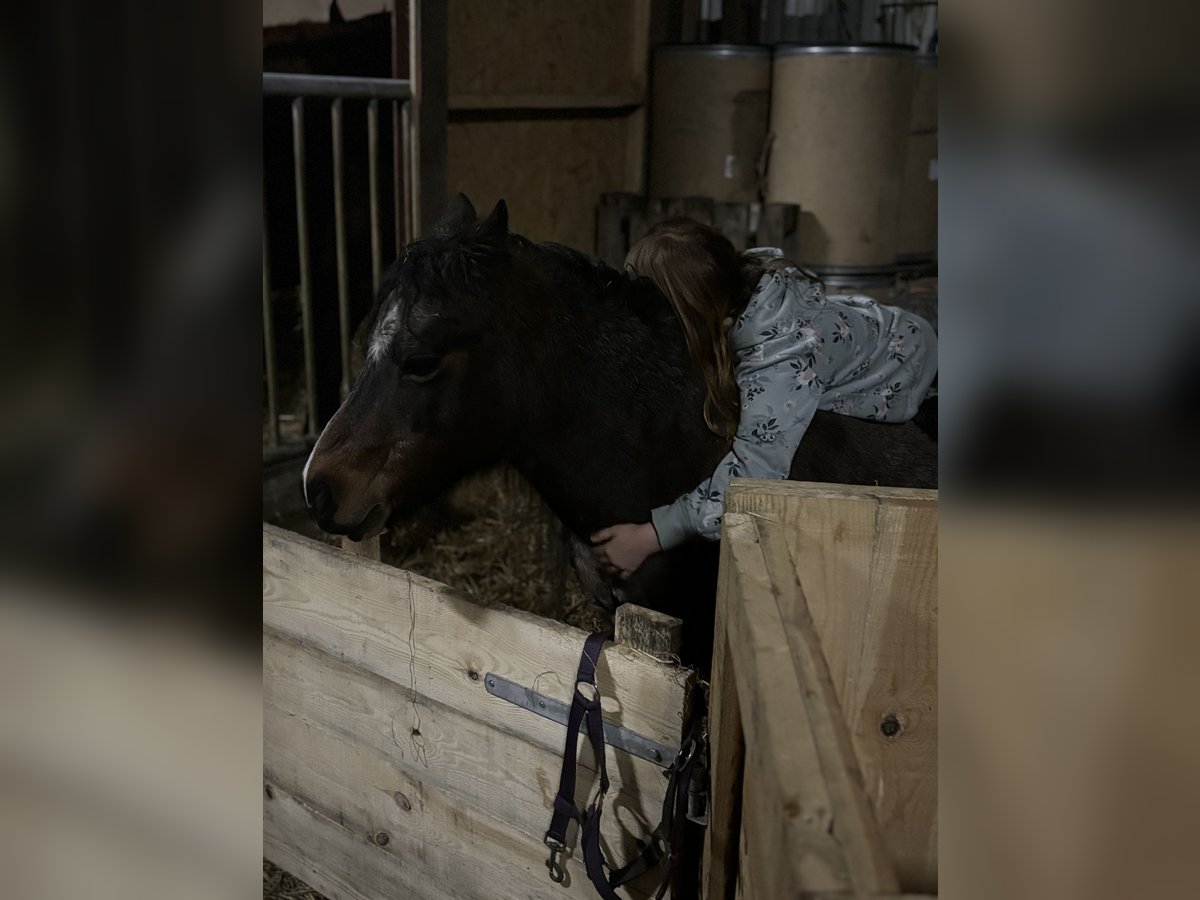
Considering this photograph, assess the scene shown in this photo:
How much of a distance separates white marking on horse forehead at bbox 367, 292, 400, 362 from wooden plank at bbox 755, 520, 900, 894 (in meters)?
1.00

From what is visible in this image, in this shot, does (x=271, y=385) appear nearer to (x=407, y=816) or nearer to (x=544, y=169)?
(x=544, y=169)

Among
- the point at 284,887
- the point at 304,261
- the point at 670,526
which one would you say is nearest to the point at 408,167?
the point at 304,261

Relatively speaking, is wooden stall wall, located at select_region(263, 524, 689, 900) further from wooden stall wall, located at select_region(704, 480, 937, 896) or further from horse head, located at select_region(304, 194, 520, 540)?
wooden stall wall, located at select_region(704, 480, 937, 896)

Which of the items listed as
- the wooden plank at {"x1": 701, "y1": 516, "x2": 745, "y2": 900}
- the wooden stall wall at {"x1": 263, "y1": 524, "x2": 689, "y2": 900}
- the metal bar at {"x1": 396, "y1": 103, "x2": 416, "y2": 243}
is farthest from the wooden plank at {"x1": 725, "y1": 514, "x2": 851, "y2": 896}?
the metal bar at {"x1": 396, "y1": 103, "x2": 416, "y2": 243}

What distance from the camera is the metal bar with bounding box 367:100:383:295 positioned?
11.3ft

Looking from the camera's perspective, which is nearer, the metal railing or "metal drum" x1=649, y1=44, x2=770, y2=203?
the metal railing

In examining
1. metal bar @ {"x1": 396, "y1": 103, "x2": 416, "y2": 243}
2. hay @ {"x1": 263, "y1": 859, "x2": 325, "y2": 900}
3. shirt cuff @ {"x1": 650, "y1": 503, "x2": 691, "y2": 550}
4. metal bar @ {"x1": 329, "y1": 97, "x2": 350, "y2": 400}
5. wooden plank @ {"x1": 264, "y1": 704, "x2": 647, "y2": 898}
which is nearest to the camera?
wooden plank @ {"x1": 264, "y1": 704, "x2": 647, "y2": 898}

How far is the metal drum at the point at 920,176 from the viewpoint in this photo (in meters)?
4.73

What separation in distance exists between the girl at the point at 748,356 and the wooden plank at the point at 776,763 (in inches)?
35.1

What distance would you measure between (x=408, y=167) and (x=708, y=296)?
2120mm

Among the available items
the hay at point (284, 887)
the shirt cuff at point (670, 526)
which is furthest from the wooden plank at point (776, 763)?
the hay at point (284, 887)

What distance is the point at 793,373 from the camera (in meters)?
1.87

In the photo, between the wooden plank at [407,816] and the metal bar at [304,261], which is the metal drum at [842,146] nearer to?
the metal bar at [304,261]
